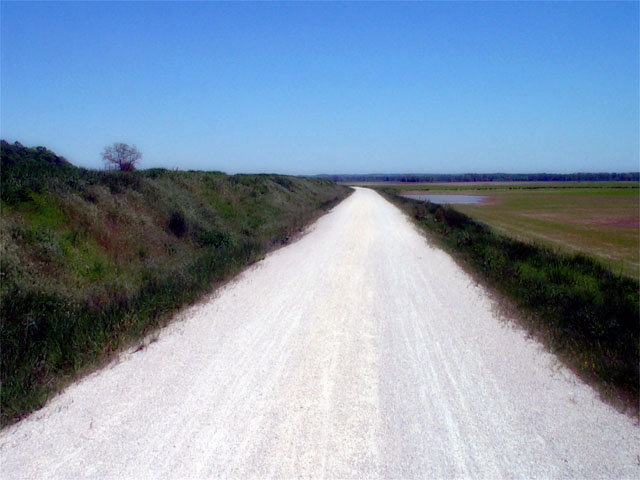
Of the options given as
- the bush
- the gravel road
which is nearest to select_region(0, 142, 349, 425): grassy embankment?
the bush

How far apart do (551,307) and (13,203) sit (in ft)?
36.2

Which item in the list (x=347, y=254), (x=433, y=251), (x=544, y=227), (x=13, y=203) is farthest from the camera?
(x=544, y=227)

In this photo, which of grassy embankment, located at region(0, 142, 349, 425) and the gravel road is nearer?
the gravel road

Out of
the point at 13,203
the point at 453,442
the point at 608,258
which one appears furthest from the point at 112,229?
the point at 608,258

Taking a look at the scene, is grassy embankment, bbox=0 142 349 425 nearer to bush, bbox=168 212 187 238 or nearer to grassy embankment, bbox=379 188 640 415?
bush, bbox=168 212 187 238

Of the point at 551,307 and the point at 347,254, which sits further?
the point at 347,254

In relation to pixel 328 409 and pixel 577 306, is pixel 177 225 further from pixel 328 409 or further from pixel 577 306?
pixel 328 409

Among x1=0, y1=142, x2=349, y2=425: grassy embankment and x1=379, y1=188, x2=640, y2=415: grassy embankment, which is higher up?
x1=0, y1=142, x2=349, y2=425: grassy embankment

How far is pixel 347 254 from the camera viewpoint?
14.4 meters

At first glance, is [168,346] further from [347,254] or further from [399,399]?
[347,254]

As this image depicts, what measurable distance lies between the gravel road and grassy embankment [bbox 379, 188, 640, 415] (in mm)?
401

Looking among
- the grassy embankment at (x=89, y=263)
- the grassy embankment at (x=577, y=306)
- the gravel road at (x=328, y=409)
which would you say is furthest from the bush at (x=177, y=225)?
the grassy embankment at (x=577, y=306)

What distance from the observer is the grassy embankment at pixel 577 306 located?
18.2ft

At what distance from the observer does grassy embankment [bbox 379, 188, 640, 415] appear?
5562 millimetres
